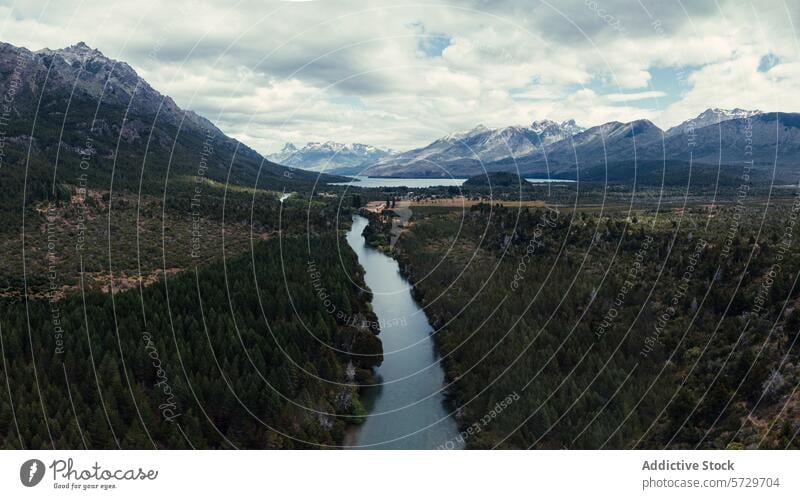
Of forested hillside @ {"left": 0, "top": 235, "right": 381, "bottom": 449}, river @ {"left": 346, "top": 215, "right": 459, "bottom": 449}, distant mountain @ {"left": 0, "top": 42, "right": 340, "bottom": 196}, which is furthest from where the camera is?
distant mountain @ {"left": 0, "top": 42, "right": 340, "bottom": 196}

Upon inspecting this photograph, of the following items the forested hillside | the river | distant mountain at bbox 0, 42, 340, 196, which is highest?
distant mountain at bbox 0, 42, 340, 196

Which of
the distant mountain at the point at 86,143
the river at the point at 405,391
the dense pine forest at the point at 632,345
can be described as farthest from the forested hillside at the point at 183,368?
the distant mountain at the point at 86,143

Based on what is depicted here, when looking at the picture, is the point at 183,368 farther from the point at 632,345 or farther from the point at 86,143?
the point at 86,143

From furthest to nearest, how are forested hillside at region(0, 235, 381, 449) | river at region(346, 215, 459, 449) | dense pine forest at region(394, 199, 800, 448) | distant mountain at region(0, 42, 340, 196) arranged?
1. distant mountain at region(0, 42, 340, 196)
2. river at region(346, 215, 459, 449)
3. forested hillside at region(0, 235, 381, 449)
4. dense pine forest at region(394, 199, 800, 448)

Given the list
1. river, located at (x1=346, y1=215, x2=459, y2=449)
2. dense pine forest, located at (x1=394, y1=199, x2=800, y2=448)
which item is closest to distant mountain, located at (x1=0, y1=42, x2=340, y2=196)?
river, located at (x1=346, y1=215, x2=459, y2=449)

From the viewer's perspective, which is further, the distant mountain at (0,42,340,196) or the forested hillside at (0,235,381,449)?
the distant mountain at (0,42,340,196)

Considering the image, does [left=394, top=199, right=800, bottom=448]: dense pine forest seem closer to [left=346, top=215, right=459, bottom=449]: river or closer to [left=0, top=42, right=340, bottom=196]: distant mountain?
[left=346, top=215, right=459, bottom=449]: river
